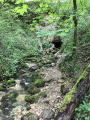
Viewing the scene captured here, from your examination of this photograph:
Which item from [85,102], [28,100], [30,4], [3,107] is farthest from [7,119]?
[30,4]

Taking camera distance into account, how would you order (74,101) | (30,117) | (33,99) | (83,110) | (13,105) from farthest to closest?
(33,99), (13,105), (30,117), (74,101), (83,110)

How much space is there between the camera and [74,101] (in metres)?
3.10

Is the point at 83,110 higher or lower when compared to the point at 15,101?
higher

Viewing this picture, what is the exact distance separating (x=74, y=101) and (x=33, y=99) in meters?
2.39

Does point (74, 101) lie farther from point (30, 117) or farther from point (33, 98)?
point (33, 98)

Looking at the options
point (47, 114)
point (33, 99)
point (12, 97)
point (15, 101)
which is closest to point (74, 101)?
point (47, 114)

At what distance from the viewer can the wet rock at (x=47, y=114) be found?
12.5ft

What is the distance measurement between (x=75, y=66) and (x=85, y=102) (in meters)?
2.39

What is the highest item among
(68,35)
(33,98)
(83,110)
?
(68,35)

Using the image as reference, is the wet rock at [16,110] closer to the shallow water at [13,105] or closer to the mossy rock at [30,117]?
the shallow water at [13,105]

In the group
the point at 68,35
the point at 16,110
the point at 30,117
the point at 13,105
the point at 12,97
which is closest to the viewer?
the point at 30,117

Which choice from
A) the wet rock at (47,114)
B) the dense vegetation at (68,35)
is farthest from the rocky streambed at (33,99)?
the dense vegetation at (68,35)

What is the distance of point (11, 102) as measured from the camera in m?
4.88

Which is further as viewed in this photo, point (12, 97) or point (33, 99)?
point (12, 97)
